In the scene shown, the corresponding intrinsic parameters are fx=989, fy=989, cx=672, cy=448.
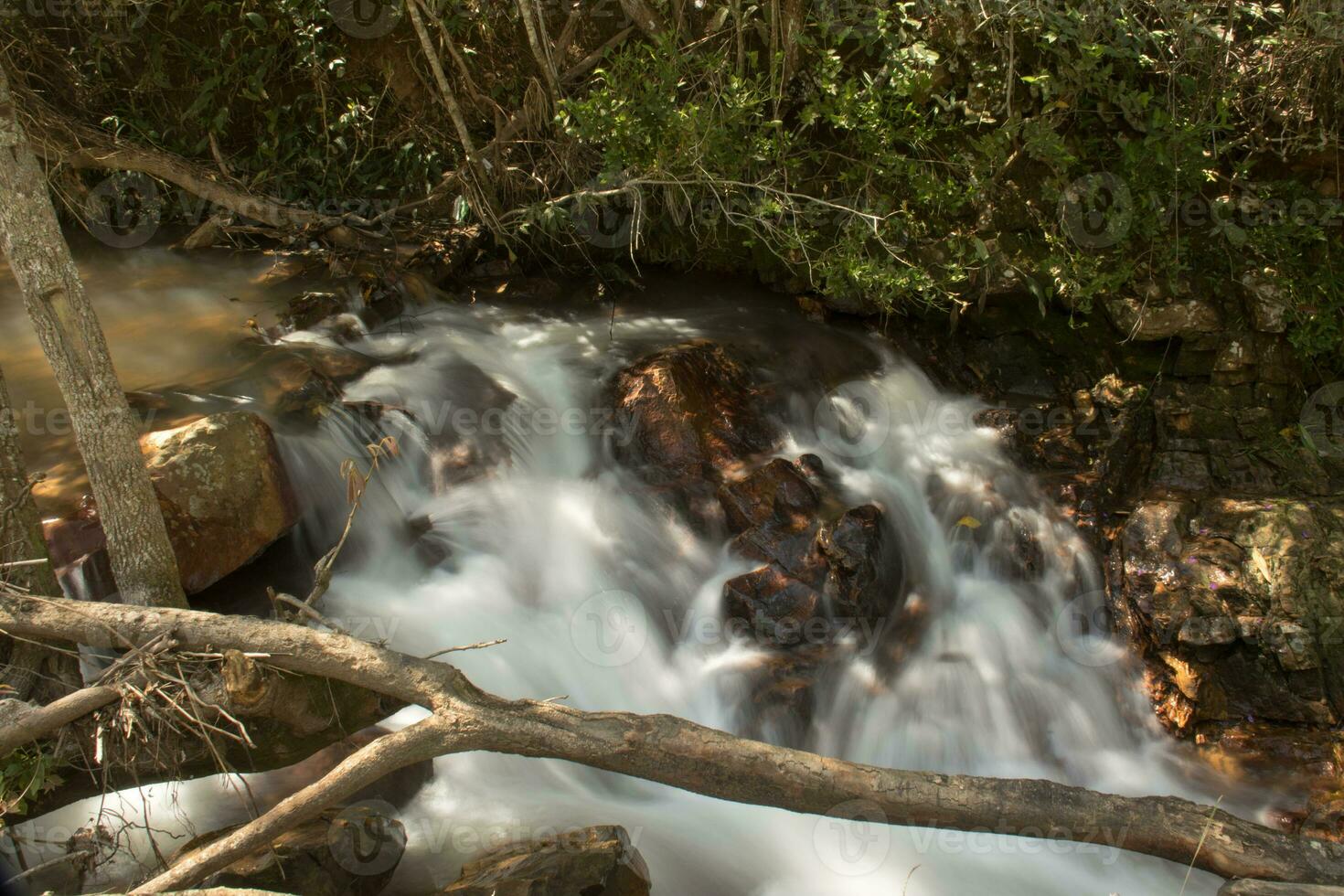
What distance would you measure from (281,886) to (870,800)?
6.12ft

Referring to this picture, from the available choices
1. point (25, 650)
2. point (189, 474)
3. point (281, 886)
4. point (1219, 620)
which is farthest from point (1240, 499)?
point (25, 650)

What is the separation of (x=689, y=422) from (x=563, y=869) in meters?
2.70

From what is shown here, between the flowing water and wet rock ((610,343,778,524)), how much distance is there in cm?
14

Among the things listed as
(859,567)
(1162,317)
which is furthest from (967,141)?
(859,567)

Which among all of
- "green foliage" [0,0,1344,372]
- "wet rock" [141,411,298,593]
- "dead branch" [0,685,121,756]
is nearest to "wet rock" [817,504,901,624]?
"green foliage" [0,0,1344,372]

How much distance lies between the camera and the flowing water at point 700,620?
3.81m

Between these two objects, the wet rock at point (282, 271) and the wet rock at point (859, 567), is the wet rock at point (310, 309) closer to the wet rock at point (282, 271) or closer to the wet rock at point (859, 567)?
the wet rock at point (282, 271)

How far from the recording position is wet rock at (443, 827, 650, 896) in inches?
124

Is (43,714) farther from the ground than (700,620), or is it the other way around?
(43,714)

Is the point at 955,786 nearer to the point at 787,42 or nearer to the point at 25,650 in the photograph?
the point at 25,650

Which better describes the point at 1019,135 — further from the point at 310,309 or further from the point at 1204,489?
the point at 310,309

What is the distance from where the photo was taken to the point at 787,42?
5.71m

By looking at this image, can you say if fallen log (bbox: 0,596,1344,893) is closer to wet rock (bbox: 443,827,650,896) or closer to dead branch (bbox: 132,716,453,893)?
dead branch (bbox: 132,716,453,893)

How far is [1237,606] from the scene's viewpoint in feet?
14.9
